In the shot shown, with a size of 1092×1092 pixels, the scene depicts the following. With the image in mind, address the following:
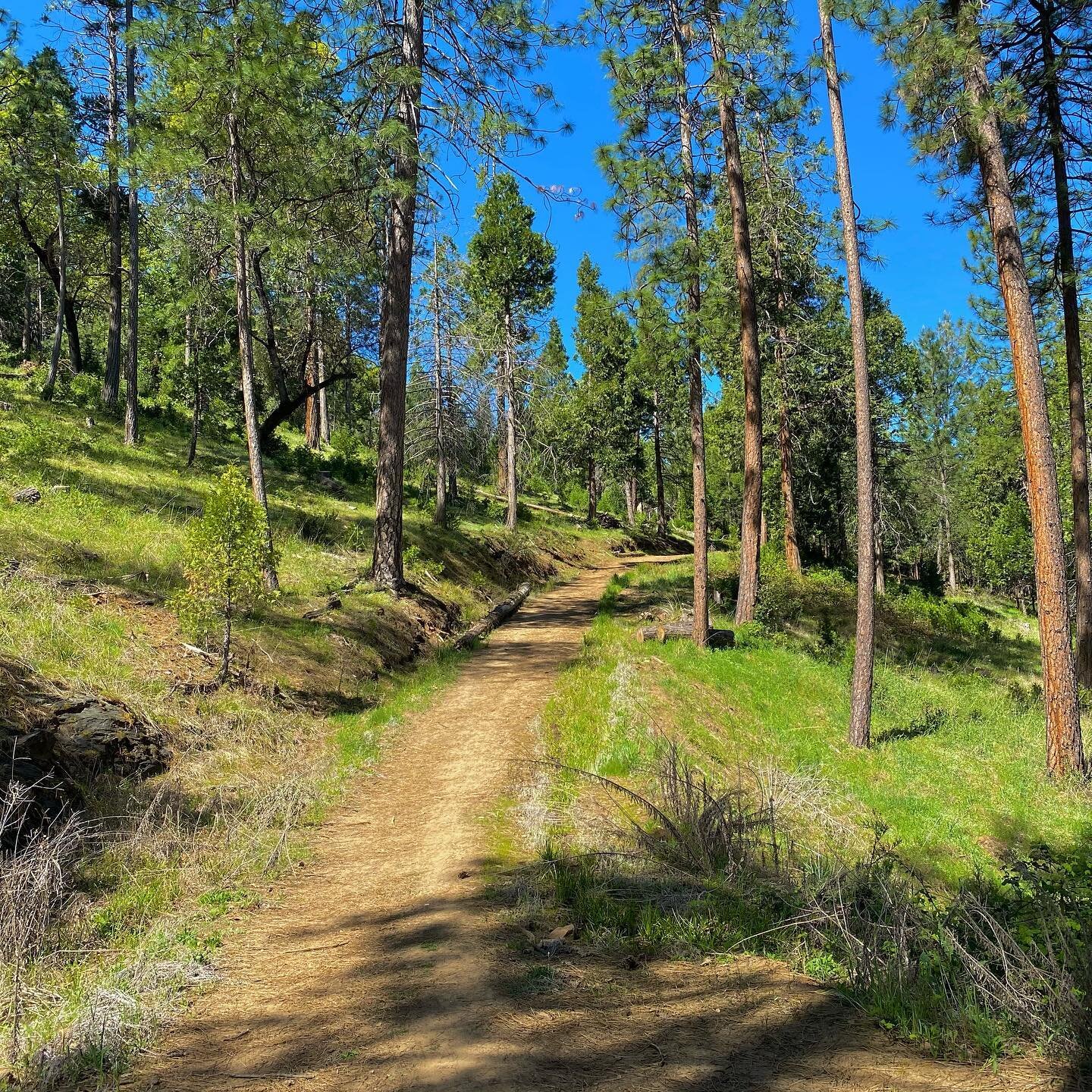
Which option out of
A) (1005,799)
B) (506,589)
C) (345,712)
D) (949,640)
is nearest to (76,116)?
(506,589)

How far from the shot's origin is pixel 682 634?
15164mm

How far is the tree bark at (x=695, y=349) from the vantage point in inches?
537

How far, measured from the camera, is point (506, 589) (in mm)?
22328

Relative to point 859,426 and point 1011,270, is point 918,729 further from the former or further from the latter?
point 1011,270

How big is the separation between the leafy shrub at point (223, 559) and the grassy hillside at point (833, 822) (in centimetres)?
507

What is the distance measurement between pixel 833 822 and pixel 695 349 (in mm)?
9536

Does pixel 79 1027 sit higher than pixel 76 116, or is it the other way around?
pixel 76 116

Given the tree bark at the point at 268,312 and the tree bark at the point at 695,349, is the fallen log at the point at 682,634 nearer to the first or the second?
the tree bark at the point at 695,349

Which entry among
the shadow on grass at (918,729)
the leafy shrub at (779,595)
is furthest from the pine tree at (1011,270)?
the leafy shrub at (779,595)

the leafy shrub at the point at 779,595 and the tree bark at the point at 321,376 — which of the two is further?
the tree bark at the point at 321,376

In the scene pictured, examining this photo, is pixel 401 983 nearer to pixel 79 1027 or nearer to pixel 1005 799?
pixel 79 1027

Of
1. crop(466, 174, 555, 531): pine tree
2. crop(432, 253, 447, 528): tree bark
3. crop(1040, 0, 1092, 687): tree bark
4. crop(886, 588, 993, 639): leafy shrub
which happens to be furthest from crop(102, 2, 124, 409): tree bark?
crop(886, 588, 993, 639): leafy shrub

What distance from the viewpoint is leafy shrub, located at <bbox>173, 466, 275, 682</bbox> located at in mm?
9523

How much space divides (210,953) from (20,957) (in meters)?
1.14
